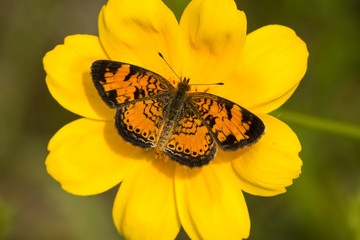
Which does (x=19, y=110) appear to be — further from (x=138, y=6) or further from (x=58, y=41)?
(x=138, y=6)

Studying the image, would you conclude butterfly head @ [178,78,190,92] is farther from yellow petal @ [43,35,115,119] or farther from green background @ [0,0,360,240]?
green background @ [0,0,360,240]

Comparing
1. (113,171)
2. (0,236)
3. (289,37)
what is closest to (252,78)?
(289,37)

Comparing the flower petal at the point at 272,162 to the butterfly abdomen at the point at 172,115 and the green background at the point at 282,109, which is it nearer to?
the butterfly abdomen at the point at 172,115

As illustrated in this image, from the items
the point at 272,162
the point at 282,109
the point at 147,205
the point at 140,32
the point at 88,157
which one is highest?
the point at 140,32

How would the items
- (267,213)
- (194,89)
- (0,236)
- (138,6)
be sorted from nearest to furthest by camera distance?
(138,6), (194,89), (0,236), (267,213)

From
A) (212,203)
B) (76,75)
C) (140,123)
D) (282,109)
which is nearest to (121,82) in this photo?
(140,123)

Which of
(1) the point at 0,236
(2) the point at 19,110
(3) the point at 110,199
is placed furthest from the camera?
(3) the point at 110,199

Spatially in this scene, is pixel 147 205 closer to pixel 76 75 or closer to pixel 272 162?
pixel 272 162
